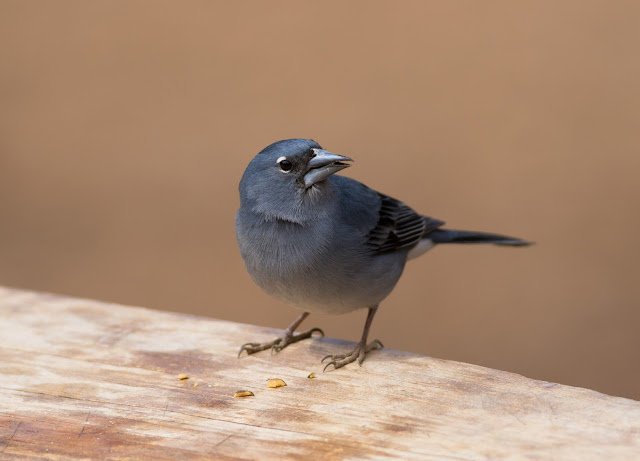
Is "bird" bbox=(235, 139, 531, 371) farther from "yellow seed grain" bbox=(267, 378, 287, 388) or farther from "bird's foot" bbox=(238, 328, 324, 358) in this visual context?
"yellow seed grain" bbox=(267, 378, 287, 388)

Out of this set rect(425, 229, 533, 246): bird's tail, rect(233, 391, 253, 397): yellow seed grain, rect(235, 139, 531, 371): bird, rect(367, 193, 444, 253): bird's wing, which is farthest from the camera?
rect(425, 229, 533, 246): bird's tail

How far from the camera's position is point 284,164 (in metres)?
4.05

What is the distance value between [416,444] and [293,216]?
1.43 meters

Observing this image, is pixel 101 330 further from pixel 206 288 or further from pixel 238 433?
pixel 206 288

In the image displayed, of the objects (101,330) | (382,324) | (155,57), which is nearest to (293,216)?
(101,330)

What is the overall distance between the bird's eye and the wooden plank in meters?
0.93

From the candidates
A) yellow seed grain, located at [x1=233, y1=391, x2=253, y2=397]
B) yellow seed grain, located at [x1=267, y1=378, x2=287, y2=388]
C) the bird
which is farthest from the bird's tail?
yellow seed grain, located at [x1=233, y1=391, x2=253, y2=397]

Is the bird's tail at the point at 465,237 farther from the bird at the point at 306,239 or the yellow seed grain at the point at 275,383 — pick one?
the yellow seed grain at the point at 275,383

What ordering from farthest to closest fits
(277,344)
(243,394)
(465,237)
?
(465,237) → (277,344) → (243,394)

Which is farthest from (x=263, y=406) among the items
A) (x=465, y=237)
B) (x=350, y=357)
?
(x=465, y=237)

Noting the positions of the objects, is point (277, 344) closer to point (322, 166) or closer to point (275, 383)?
point (275, 383)

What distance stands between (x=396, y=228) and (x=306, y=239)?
76 centimetres

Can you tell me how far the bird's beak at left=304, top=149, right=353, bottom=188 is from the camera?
3953mm

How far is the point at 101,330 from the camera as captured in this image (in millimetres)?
4457
